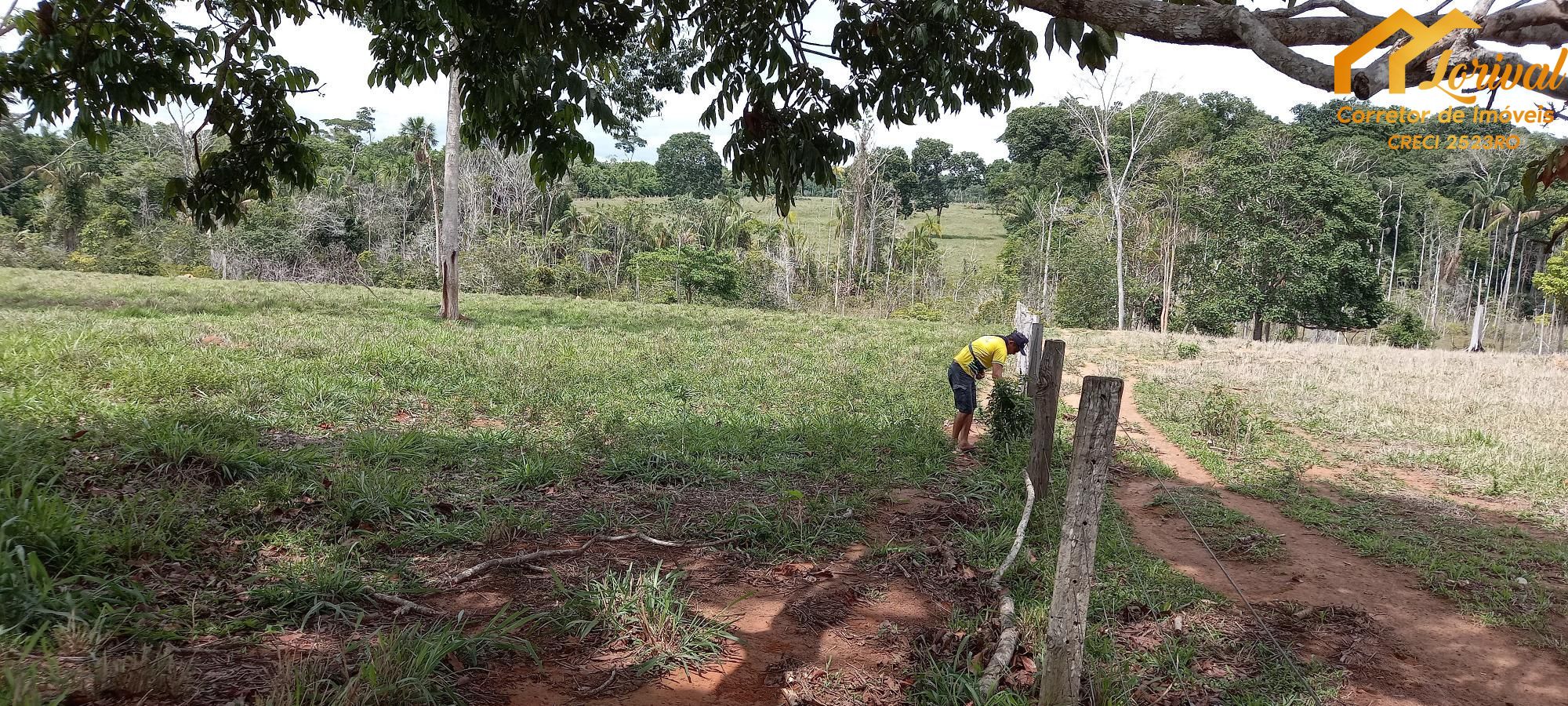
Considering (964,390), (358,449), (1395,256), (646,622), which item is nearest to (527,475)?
(358,449)

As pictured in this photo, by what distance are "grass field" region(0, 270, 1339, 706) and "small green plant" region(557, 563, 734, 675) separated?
16mm

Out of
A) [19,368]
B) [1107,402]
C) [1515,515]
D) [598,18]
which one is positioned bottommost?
[1515,515]

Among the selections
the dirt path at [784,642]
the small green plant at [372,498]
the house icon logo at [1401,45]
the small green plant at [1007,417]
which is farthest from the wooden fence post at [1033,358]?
the small green plant at [372,498]

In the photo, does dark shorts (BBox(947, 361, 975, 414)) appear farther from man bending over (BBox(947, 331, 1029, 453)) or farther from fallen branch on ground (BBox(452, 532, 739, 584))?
fallen branch on ground (BBox(452, 532, 739, 584))

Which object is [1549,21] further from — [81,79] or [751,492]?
Result: [81,79]

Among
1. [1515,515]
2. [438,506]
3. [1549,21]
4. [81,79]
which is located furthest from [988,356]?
[81,79]

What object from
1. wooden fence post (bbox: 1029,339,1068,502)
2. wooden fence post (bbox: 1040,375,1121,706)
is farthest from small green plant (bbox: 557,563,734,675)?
wooden fence post (bbox: 1029,339,1068,502)

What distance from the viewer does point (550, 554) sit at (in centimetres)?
468

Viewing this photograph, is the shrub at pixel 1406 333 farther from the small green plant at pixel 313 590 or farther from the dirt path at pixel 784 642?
the small green plant at pixel 313 590

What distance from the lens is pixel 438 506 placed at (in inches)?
207

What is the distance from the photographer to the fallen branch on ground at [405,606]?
3.80 metres

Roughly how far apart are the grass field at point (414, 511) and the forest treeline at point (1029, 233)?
22.8 metres

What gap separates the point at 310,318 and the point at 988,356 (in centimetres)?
1230

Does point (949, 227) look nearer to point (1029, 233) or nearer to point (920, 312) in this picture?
point (1029, 233)
